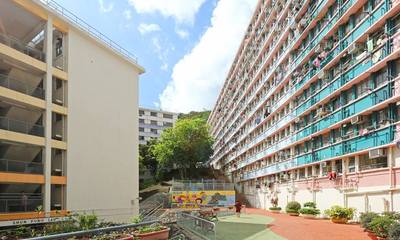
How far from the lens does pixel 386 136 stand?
2336 cm

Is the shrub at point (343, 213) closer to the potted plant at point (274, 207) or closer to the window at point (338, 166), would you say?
the window at point (338, 166)

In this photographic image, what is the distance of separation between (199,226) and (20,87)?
1878 cm

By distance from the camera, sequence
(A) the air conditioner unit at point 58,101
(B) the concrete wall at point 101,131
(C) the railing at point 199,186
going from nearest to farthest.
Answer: (A) the air conditioner unit at point 58,101 → (B) the concrete wall at point 101,131 → (C) the railing at point 199,186

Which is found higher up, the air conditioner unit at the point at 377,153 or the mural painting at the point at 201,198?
Answer: the air conditioner unit at the point at 377,153

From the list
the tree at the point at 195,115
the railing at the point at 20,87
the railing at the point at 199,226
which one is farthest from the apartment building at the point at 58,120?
the tree at the point at 195,115

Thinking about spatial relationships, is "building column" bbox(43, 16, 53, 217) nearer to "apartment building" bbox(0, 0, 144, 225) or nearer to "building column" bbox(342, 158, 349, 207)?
"apartment building" bbox(0, 0, 144, 225)

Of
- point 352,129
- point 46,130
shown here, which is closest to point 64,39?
point 46,130

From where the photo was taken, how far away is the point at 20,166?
1064 inches

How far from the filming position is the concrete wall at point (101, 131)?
3162cm

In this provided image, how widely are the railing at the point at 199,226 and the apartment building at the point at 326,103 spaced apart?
11864 mm

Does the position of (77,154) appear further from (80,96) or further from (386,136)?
(386,136)

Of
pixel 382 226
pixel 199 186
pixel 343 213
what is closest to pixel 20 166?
pixel 343 213

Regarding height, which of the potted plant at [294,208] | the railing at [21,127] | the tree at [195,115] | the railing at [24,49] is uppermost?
the tree at [195,115]

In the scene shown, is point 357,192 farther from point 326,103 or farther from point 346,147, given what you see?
point 326,103
